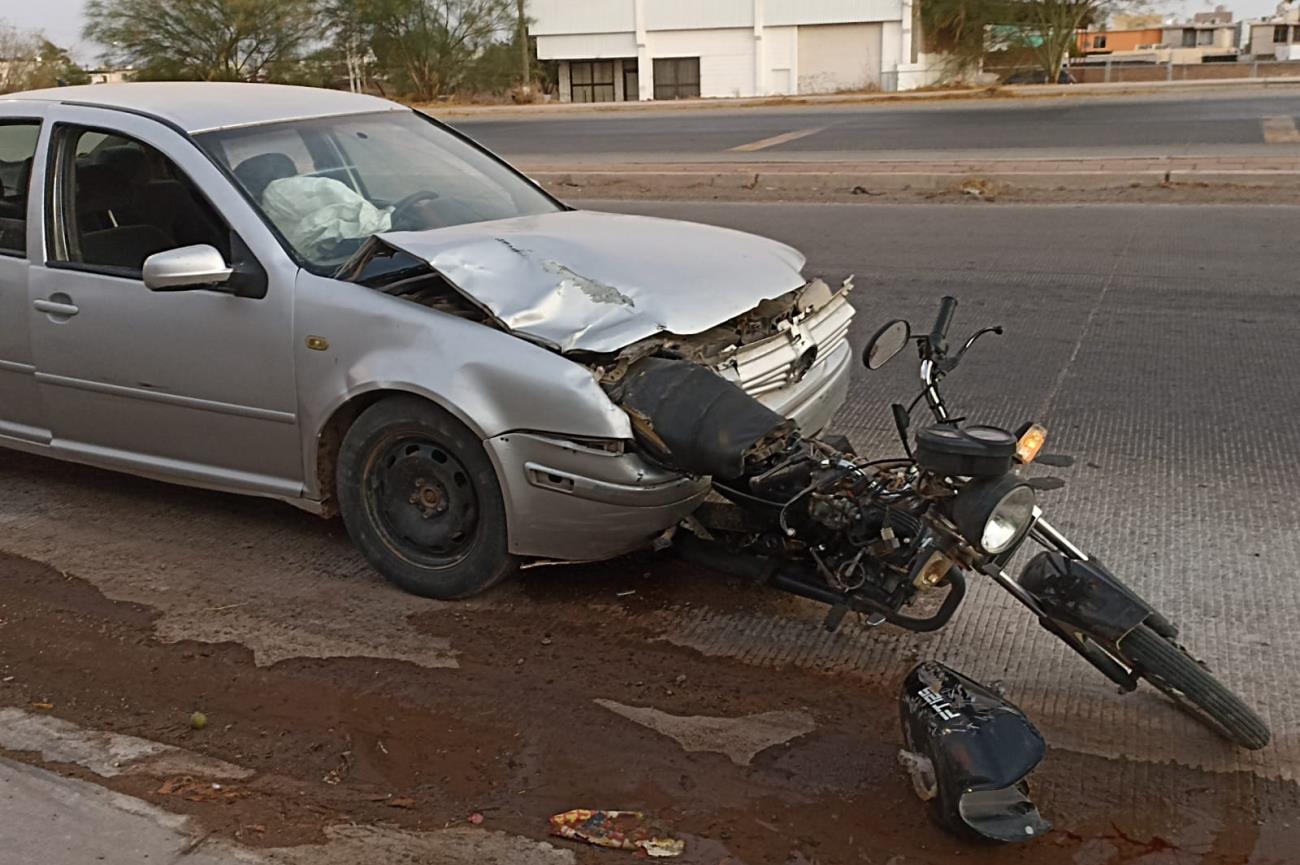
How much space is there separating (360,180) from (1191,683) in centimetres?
355

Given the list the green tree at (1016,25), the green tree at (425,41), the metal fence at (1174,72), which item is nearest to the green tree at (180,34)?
the green tree at (425,41)

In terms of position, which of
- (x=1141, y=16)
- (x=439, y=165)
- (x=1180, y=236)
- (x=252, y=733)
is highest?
(x=1141, y=16)

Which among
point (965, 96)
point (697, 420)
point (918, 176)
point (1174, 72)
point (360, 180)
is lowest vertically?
point (697, 420)

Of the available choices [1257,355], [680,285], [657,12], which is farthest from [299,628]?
[657,12]

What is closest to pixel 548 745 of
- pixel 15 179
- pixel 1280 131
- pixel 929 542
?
pixel 929 542

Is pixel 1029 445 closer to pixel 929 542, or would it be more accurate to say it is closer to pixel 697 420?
pixel 929 542

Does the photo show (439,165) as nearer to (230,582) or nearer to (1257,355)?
(230,582)

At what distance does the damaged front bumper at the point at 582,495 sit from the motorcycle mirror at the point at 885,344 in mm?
655

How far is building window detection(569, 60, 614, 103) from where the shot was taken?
60500mm

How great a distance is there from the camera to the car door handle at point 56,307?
498cm

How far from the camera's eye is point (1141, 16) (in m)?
46.9

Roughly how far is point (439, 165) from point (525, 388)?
1919 millimetres

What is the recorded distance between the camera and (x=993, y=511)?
3.13m

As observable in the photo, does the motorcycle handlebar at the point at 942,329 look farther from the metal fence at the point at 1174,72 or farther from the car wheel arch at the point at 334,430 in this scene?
the metal fence at the point at 1174,72
